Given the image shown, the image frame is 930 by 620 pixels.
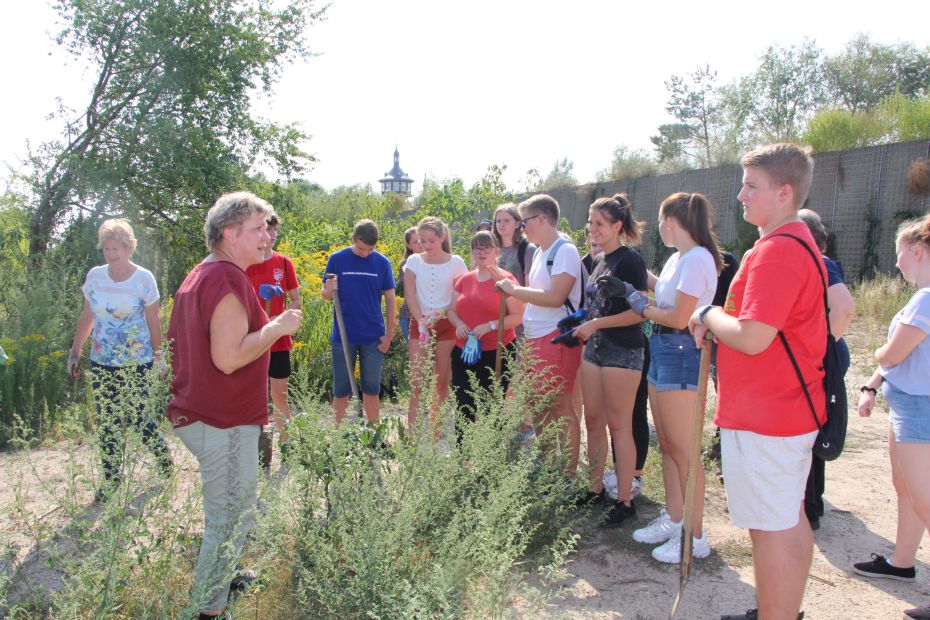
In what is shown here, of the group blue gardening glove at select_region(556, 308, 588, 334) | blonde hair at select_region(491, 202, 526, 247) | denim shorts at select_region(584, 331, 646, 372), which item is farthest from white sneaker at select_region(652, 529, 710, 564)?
blonde hair at select_region(491, 202, 526, 247)

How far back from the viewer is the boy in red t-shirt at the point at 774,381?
7.39ft

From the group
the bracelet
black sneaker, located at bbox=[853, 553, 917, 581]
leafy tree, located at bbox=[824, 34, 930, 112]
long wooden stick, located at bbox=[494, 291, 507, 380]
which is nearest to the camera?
the bracelet

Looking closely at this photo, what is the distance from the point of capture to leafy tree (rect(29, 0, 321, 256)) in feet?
30.0

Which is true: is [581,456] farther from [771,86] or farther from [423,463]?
[771,86]

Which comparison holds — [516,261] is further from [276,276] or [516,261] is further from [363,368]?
[276,276]

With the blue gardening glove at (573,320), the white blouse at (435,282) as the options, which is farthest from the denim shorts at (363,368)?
the blue gardening glove at (573,320)

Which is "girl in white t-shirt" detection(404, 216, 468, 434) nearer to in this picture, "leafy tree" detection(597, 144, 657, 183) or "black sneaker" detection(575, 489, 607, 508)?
"black sneaker" detection(575, 489, 607, 508)

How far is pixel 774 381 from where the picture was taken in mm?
2312

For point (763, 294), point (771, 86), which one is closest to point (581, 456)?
point (763, 294)

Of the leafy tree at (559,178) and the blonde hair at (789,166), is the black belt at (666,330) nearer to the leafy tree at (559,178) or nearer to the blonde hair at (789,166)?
the blonde hair at (789,166)

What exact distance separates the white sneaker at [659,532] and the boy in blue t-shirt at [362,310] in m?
2.38

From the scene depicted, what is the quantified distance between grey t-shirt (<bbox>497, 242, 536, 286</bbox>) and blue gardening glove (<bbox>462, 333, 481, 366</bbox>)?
99 centimetres

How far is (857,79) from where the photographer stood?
29.3m

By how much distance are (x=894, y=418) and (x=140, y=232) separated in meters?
10.0
